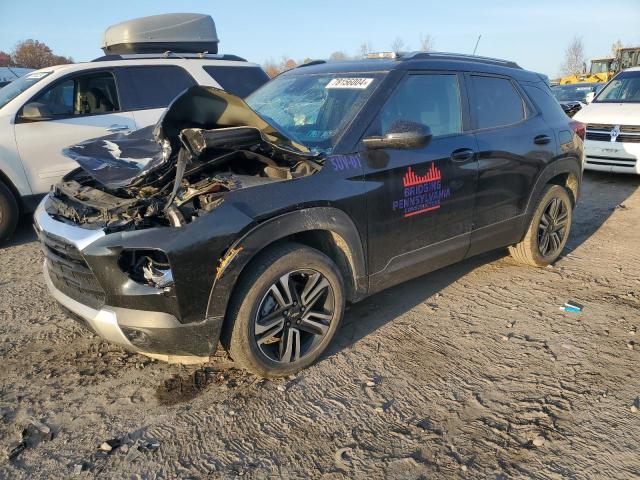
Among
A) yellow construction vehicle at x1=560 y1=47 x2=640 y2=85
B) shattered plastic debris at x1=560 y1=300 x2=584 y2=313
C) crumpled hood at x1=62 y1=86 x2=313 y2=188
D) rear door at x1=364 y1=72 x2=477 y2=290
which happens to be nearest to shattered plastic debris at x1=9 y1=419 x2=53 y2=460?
crumpled hood at x1=62 y1=86 x2=313 y2=188

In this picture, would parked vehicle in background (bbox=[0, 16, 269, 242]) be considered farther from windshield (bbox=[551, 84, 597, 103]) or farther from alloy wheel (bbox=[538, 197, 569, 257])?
windshield (bbox=[551, 84, 597, 103])

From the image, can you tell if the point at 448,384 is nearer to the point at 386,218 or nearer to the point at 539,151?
the point at 386,218

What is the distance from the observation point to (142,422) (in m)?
2.63

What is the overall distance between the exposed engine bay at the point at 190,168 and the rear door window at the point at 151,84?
3.56 metres

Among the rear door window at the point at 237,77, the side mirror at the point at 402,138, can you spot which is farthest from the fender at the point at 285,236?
the rear door window at the point at 237,77

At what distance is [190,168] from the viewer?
278 cm

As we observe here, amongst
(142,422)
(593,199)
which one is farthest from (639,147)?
(142,422)

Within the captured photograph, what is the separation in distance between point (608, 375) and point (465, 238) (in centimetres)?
138

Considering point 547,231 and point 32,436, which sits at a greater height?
point 547,231

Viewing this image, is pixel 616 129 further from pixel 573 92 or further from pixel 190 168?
pixel 573 92

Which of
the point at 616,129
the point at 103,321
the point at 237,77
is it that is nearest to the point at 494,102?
the point at 103,321

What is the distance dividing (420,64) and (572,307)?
7.57 ft

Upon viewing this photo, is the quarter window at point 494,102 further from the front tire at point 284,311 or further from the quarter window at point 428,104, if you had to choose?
the front tire at point 284,311

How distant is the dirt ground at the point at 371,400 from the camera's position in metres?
2.36
